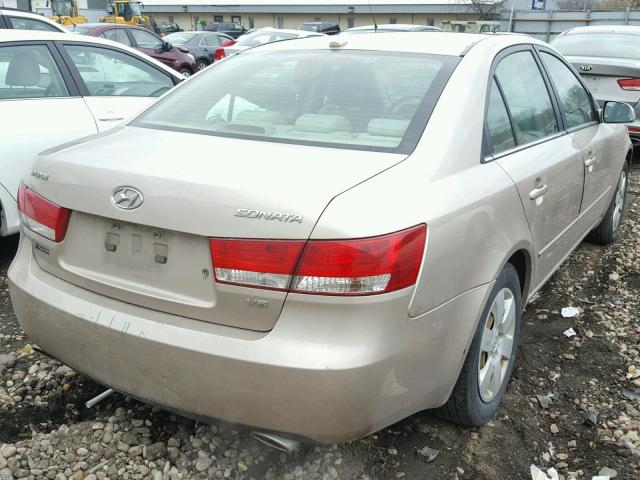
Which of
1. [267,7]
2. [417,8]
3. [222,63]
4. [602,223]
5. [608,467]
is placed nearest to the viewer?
[608,467]

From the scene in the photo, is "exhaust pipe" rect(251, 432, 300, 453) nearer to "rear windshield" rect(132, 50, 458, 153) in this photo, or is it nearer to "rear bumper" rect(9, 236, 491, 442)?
"rear bumper" rect(9, 236, 491, 442)

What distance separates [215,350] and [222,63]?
5.99 ft

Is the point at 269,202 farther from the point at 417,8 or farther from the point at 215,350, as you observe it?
the point at 417,8

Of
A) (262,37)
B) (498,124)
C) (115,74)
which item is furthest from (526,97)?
(262,37)

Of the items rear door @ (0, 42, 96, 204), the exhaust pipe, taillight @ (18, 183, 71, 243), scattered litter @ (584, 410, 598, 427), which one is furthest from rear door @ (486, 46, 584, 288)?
rear door @ (0, 42, 96, 204)

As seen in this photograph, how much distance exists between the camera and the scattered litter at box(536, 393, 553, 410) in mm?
2957

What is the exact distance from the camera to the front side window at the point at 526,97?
296 cm

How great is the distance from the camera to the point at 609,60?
778 centimetres

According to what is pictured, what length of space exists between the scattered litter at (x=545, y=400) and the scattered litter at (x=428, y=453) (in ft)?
2.18

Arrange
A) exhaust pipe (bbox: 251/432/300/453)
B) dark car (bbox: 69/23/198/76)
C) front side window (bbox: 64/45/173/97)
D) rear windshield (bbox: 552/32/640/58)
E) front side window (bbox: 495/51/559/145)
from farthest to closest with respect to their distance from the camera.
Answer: dark car (bbox: 69/23/198/76) < rear windshield (bbox: 552/32/640/58) < front side window (bbox: 64/45/173/97) < front side window (bbox: 495/51/559/145) < exhaust pipe (bbox: 251/432/300/453)

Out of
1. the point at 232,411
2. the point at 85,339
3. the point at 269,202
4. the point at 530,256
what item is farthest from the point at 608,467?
the point at 85,339

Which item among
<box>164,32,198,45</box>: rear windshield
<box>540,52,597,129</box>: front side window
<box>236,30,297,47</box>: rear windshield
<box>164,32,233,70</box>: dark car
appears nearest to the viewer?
<box>540,52,597,129</box>: front side window

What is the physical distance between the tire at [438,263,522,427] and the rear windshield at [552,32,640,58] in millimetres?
6579

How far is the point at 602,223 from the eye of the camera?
4969 millimetres
